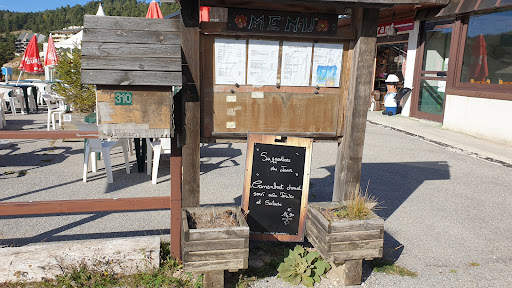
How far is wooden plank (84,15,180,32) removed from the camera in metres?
2.88

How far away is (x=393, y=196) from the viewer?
5.44 metres

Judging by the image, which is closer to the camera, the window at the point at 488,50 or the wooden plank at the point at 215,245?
the wooden plank at the point at 215,245

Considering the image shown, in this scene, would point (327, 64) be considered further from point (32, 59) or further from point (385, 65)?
point (32, 59)

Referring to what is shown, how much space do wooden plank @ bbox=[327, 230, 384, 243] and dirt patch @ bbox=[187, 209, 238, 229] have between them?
0.77 meters

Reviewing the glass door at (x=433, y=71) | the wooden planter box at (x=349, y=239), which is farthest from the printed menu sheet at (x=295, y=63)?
the glass door at (x=433, y=71)

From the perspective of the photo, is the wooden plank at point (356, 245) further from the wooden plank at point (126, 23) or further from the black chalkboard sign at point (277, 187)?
the wooden plank at point (126, 23)

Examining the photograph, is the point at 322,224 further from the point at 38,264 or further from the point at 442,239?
the point at 38,264

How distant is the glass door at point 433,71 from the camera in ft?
36.6

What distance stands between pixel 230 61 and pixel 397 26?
37.6 ft

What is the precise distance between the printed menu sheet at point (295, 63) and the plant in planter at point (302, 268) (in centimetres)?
149

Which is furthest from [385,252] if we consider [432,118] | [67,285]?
[432,118]

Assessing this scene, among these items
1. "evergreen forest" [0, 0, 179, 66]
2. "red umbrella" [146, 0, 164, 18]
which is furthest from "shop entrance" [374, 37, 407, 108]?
"evergreen forest" [0, 0, 179, 66]

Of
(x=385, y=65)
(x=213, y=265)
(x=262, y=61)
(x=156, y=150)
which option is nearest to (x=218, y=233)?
(x=213, y=265)

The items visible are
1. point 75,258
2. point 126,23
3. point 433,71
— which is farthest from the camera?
point 433,71
